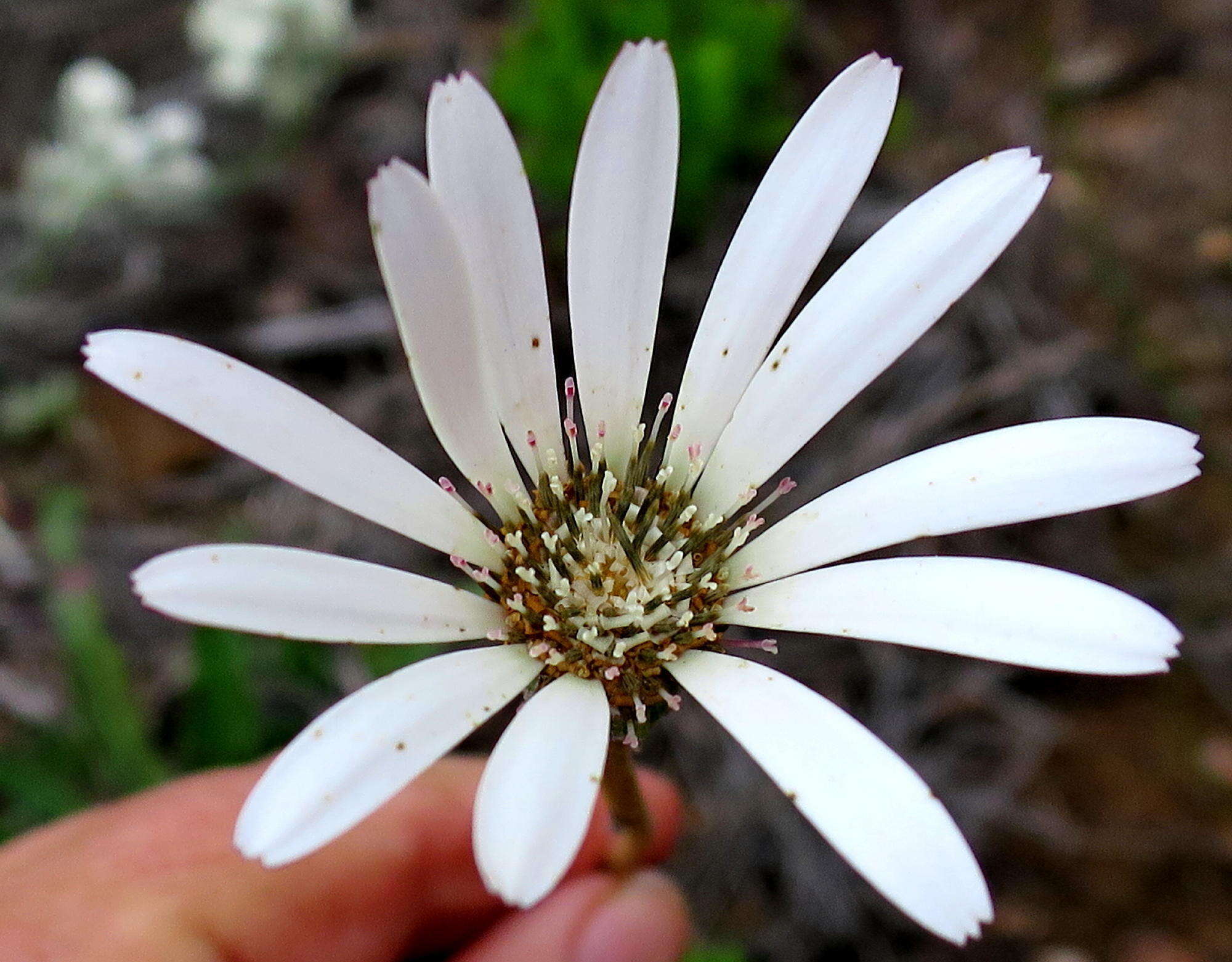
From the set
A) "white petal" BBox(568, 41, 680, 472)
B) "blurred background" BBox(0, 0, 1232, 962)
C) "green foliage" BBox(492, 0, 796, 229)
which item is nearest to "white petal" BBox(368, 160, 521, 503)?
"white petal" BBox(568, 41, 680, 472)

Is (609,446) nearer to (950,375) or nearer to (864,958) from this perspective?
(950,375)

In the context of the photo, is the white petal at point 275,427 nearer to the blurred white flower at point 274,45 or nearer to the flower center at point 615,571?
the flower center at point 615,571

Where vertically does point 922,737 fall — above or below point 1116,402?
below

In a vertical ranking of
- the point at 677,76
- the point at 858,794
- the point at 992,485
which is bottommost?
the point at 858,794

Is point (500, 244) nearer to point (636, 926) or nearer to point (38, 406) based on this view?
point (636, 926)

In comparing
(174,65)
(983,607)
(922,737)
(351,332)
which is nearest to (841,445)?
(922,737)

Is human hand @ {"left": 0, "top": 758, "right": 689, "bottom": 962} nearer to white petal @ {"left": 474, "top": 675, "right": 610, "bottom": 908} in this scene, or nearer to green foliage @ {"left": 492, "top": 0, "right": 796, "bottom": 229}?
white petal @ {"left": 474, "top": 675, "right": 610, "bottom": 908}

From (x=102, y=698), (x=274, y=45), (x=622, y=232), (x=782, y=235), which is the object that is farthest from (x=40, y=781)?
(x=274, y=45)
